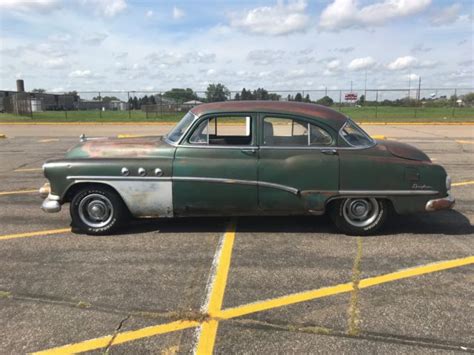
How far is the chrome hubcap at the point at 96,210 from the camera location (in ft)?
17.0

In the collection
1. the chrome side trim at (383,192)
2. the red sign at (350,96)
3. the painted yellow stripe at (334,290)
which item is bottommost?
the painted yellow stripe at (334,290)

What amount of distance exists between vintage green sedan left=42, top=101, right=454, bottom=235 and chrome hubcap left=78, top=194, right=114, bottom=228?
Answer: 0.04 ft

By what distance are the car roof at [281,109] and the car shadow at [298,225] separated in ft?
4.59

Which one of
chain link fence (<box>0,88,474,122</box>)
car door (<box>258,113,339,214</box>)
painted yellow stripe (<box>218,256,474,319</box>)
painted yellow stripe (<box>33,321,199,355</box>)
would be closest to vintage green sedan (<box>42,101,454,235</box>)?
car door (<box>258,113,339,214</box>)

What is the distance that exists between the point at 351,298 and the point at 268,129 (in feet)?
7.44

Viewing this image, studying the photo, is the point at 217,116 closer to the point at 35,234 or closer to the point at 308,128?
the point at 308,128

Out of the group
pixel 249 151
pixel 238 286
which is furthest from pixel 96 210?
pixel 238 286

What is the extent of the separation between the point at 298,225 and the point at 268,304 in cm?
219

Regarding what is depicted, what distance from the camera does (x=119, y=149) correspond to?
5230 mm

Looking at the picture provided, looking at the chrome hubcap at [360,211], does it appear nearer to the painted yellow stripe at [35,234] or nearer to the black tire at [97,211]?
the black tire at [97,211]

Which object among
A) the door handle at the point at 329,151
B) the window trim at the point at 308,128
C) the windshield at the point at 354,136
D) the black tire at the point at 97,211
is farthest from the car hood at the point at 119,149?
the windshield at the point at 354,136

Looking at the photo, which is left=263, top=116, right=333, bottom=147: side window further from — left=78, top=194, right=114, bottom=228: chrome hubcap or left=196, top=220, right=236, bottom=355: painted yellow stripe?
left=78, top=194, right=114, bottom=228: chrome hubcap

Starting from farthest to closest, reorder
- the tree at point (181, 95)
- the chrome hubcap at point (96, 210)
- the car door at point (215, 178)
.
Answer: the tree at point (181, 95) → the chrome hubcap at point (96, 210) → the car door at point (215, 178)

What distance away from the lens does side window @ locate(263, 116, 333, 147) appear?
16.6 feet
